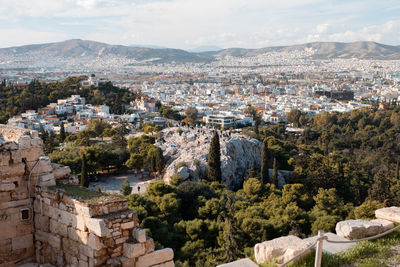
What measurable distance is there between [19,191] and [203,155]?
2300cm

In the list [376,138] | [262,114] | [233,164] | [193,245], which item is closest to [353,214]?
[193,245]

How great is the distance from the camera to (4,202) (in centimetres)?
493

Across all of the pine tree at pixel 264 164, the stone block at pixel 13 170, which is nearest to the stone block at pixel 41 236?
the stone block at pixel 13 170

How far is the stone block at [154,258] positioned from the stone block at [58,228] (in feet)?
3.48

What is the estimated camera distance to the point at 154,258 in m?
4.60

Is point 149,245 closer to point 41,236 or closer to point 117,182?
point 41,236

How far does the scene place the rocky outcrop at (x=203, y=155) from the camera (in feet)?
86.2

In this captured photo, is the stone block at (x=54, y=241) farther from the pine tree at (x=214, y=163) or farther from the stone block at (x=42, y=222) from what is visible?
the pine tree at (x=214, y=163)

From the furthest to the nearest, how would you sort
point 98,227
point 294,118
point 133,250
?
point 294,118 < point 133,250 < point 98,227

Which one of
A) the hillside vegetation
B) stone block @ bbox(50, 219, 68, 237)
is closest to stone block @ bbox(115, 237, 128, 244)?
stone block @ bbox(50, 219, 68, 237)

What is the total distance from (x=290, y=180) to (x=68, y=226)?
24.2 meters

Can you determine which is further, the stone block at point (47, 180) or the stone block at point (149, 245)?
the stone block at point (47, 180)

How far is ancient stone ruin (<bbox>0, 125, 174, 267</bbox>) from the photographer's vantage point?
14.7ft

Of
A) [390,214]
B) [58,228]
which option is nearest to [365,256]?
[390,214]
